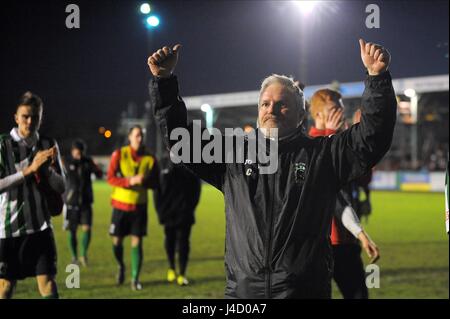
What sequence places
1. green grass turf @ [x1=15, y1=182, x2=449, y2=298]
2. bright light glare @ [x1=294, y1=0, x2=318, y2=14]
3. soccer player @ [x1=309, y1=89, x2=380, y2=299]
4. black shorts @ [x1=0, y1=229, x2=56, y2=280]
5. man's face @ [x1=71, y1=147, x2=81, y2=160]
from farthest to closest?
bright light glare @ [x1=294, y1=0, x2=318, y2=14], man's face @ [x1=71, y1=147, x2=81, y2=160], green grass turf @ [x1=15, y1=182, x2=449, y2=298], black shorts @ [x1=0, y1=229, x2=56, y2=280], soccer player @ [x1=309, y1=89, x2=380, y2=299]

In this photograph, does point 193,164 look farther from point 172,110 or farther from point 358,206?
point 358,206

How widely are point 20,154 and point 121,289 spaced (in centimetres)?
336

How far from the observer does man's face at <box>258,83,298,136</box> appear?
3053 millimetres

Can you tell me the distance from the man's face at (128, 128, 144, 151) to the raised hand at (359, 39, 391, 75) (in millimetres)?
6078

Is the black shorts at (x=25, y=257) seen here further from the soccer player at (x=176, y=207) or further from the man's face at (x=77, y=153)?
the man's face at (x=77, y=153)

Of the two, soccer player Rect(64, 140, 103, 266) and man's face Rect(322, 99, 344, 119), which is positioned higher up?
man's face Rect(322, 99, 344, 119)

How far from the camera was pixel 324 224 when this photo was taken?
3043 millimetres

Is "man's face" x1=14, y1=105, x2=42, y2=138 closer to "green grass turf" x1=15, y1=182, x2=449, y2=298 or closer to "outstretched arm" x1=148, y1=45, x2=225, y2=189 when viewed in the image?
"outstretched arm" x1=148, y1=45, x2=225, y2=189

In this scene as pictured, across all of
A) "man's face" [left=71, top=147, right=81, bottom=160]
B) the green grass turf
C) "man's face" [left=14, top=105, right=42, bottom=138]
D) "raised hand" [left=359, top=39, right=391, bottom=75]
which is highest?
"raised hand" [left=359, top=39, right=391, bottom=75]

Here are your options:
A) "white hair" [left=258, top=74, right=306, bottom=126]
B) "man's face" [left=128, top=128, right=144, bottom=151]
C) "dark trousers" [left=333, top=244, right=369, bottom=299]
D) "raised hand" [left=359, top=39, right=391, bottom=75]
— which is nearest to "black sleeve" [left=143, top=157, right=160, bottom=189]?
"man's face" [left=128, top=128, right=144, bottom=151]

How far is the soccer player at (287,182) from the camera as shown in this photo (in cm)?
290

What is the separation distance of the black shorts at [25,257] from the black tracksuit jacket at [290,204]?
2.80 m

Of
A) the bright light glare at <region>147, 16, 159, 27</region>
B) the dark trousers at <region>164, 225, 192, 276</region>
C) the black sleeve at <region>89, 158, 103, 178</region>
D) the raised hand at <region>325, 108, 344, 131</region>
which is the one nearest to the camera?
the raised hand at <region>325, 108, 344, 131</region>
